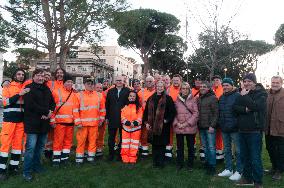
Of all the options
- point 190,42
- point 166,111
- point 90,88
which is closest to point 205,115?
point 166,111

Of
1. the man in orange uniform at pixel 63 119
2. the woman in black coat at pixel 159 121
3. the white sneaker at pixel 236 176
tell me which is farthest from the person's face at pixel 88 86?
the white sneaker at pixel 236 176

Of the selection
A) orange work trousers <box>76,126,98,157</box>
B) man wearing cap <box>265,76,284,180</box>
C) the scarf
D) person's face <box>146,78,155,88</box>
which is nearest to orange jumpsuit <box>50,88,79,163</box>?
orange work trousers <box>76,126,98,157</box>

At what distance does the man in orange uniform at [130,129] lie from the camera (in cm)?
762

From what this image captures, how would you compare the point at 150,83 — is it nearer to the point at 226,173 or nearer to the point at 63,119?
the point at 63,119

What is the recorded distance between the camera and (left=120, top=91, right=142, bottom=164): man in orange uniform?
7.62 meters

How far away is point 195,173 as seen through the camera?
6.91 metres

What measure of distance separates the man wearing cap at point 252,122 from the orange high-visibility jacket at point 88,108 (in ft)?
10.8

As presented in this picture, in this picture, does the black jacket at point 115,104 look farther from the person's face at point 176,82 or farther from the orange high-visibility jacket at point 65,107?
the person's face at point 176,82

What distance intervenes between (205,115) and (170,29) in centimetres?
4204

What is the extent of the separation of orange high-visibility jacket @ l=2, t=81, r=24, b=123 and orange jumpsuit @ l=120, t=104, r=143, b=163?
2.33m

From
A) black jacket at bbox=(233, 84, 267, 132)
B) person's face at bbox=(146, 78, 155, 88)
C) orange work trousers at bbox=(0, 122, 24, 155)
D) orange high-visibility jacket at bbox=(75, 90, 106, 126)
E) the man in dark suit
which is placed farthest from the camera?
person's face at bbox=(146, 78, 155, 88)

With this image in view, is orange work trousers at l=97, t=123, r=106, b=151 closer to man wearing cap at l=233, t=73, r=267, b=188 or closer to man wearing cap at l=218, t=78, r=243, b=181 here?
man wearing cap at l=218, t=78, r=243, b=181

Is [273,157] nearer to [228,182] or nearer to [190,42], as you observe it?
[228,182]

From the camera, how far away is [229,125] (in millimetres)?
6672
